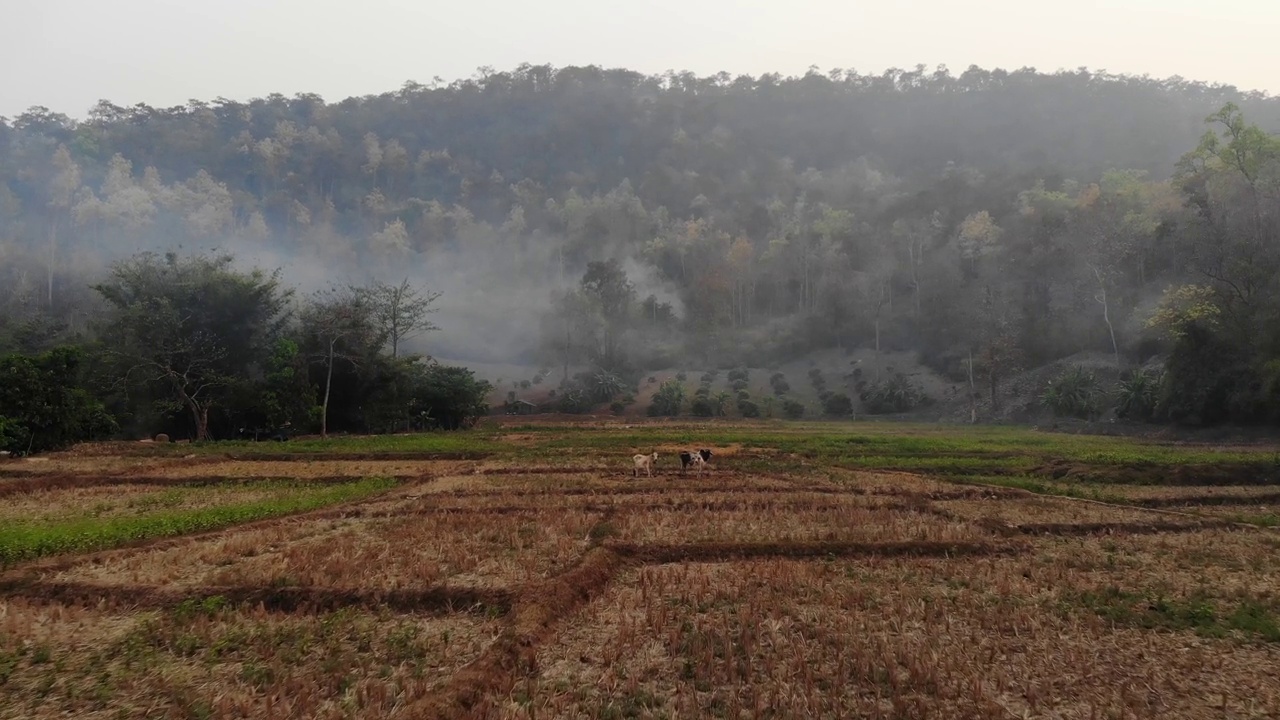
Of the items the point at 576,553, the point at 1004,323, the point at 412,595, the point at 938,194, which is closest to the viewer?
the point at 412,595

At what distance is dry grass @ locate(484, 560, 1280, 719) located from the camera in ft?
16.9

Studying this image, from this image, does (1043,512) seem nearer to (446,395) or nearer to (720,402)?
(446,395)

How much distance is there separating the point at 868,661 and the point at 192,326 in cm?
4032

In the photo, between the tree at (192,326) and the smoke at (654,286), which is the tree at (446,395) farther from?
the smoke at (654,286)

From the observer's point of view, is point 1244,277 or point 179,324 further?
point 1244,277

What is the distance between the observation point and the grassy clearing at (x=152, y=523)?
1008cm

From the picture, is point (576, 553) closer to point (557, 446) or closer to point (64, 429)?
point (557, 446)

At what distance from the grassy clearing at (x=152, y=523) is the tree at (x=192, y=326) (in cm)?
1952

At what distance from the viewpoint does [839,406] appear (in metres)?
59.5

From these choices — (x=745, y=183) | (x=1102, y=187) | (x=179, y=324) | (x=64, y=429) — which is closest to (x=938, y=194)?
(x=1102, y=187)

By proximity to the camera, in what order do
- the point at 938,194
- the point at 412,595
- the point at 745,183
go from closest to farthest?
the point at 412,595 → the point at 938,194 → the point at 745,183

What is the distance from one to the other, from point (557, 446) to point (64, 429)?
1939 cm

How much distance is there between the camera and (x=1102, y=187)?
78188 millimetres

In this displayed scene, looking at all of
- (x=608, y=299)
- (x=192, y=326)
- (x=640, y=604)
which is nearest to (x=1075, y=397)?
(x=608, y=299)
